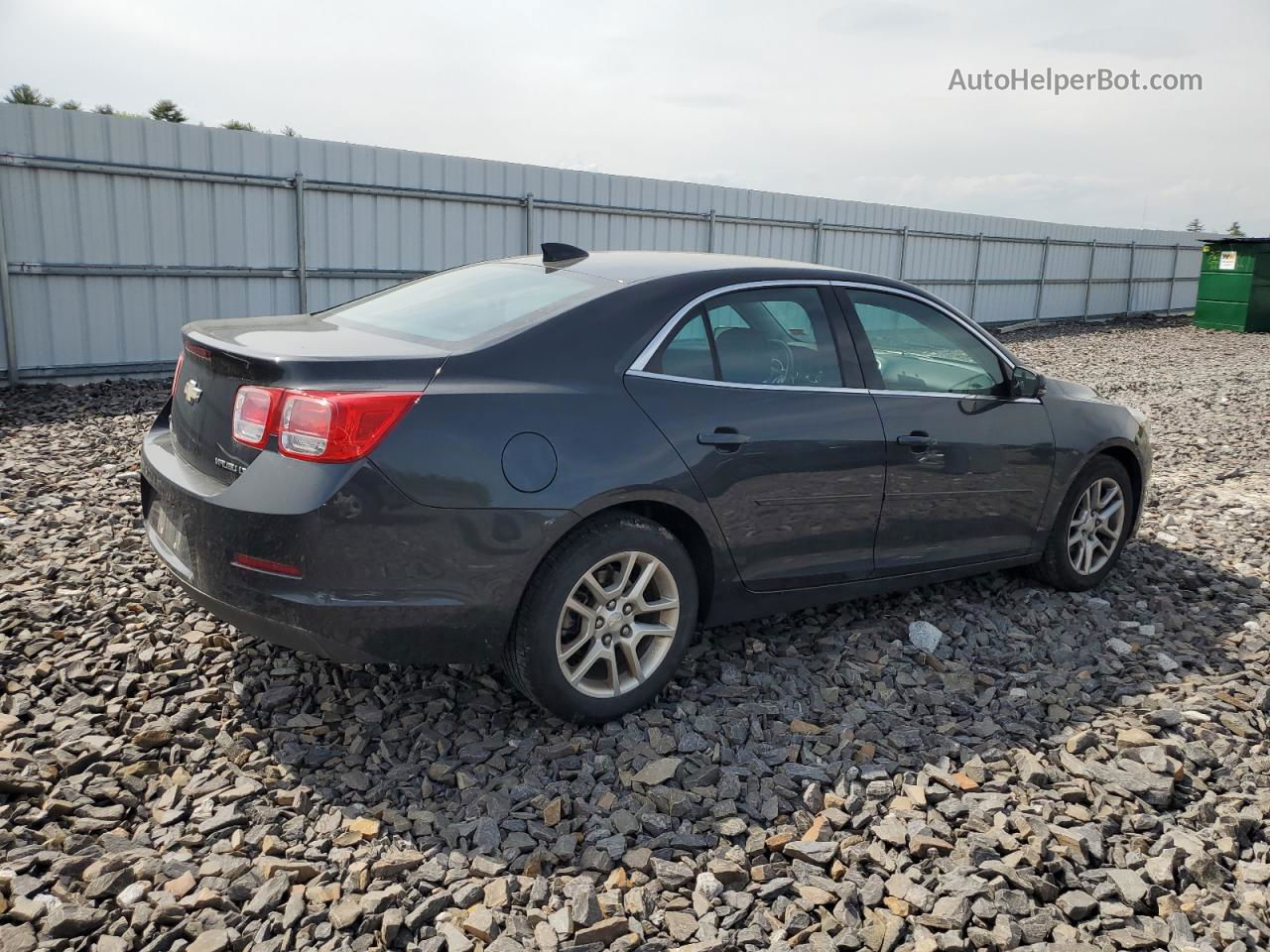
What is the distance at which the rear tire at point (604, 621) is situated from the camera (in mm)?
3219

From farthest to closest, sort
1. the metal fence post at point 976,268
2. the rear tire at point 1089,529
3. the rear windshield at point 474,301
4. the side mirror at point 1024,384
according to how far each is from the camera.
Answer: the metal fence post at point 976,268
the rear tire at point 1089,529
the side mirror at point 1024,384
the rear windshield at point 474,301

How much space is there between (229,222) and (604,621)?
345 inches

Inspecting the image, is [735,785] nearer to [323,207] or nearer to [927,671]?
[927,671]

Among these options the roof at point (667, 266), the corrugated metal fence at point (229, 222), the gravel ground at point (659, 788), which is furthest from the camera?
the corrugated metal fence at point (229, 222)

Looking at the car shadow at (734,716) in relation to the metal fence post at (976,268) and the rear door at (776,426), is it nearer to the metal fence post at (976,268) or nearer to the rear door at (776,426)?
the rear door at (776,426)

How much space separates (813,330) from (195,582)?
242 cm

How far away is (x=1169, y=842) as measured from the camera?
9.63 feet

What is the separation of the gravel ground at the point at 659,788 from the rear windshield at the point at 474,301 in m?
1.27

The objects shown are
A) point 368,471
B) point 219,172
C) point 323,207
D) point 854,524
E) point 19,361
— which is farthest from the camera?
point 323,207

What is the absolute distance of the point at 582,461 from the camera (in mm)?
3203

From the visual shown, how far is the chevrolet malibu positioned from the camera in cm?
298

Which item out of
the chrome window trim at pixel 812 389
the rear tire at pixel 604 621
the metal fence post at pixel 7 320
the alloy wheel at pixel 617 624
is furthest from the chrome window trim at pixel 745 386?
the metal fence post at pixel 7 320

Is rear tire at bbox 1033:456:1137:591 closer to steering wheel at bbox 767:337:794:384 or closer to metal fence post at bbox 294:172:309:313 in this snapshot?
steering wheel at bbox 767:337:794:384

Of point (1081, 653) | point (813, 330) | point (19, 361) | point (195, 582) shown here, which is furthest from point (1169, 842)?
point (19, 361)
